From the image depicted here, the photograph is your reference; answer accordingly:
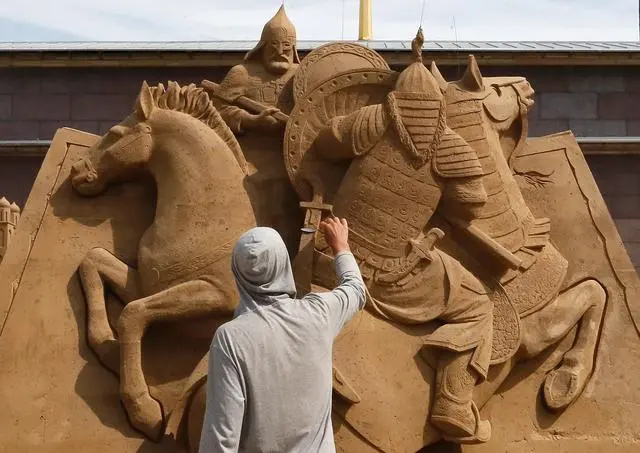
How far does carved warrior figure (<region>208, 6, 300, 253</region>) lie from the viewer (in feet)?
22.6

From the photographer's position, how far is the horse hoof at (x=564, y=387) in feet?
21.9

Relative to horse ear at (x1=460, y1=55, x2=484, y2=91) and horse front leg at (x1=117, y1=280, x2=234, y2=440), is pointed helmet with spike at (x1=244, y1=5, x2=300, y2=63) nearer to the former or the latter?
horse ear at (x1=460, y1=55, x2=484, y2=91)

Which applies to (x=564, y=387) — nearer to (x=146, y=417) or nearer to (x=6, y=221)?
(x=146, y=417)

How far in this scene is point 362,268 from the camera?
260 inches

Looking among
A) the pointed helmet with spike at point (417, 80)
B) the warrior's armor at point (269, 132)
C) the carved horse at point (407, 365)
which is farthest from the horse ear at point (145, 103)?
the pointed helmet with spike at point (417, 80)

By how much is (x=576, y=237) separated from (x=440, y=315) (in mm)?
1050

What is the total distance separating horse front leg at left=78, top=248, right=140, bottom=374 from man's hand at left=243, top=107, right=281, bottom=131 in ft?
3.47

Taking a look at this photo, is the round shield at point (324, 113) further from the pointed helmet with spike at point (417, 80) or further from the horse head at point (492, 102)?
the horse head at point (492, 102)

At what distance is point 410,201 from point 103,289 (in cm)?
171

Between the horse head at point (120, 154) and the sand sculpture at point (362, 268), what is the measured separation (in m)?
0.01

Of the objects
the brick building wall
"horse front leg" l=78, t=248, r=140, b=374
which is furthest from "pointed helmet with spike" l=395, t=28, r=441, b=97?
the brick building wall

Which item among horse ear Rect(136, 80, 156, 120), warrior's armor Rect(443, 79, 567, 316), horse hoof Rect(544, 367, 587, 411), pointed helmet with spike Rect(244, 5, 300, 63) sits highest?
pointed helmet with spike Rect(244, 5, 300, 63)

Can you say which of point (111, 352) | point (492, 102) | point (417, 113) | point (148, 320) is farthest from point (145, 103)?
point (492, 102)

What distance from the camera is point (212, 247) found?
6629 mm
